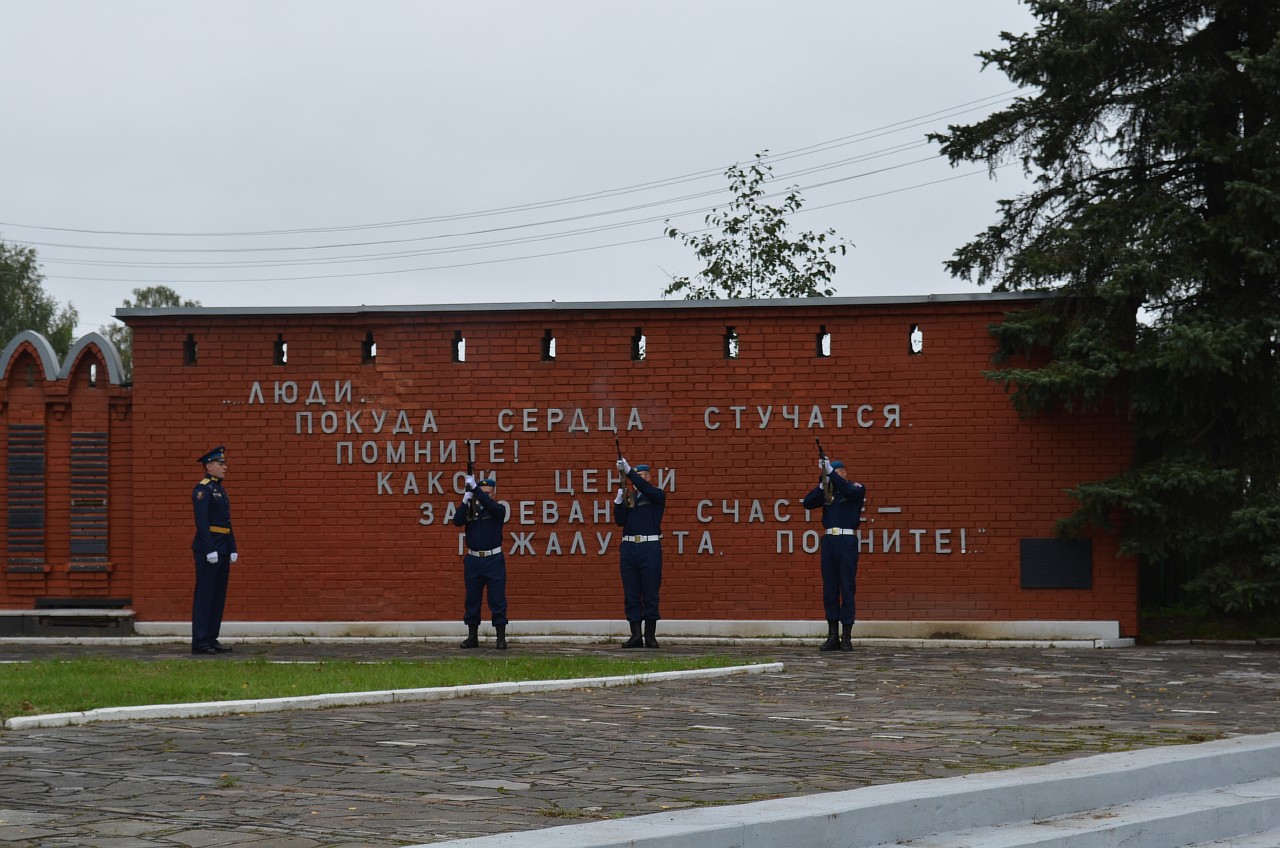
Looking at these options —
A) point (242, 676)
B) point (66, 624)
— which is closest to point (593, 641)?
point (242, 676)

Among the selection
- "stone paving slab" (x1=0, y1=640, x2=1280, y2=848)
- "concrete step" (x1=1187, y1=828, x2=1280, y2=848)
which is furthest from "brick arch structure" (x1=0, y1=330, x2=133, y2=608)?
"concrete step" (x1=1187, y1=828, x2=1280, y2=848)

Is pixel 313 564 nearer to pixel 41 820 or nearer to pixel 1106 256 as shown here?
pixel 1106 256

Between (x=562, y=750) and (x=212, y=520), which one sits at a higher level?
(x=212, y=520)

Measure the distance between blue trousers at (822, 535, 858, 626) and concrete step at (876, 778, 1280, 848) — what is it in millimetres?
8275

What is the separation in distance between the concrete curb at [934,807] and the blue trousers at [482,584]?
9.17m

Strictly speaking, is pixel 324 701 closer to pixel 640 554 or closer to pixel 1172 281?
pixel 640 554

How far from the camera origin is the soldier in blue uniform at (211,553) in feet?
52.7

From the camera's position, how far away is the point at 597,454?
1781 centimetres

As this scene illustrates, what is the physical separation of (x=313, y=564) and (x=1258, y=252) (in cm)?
1066

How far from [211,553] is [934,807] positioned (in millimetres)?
10941

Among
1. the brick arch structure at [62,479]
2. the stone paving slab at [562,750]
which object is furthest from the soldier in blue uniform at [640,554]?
the brick arch structure at [62,479]

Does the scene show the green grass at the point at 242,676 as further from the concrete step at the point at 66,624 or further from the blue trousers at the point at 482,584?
the concrete step at the point at 66,624

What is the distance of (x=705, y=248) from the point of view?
29859mm

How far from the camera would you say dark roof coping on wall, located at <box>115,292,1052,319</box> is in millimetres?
17484
